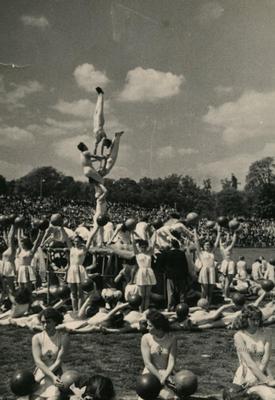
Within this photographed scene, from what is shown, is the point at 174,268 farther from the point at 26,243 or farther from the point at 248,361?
the point at 248,361

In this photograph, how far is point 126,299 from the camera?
1260 cm

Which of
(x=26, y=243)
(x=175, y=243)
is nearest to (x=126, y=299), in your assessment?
(x=175, y=243)

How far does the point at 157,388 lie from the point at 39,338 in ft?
5.26

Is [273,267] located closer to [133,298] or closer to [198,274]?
[198,274]

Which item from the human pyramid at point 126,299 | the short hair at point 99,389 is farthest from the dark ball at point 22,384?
the short hair at point 99,389

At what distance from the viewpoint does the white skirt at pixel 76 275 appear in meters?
12.2

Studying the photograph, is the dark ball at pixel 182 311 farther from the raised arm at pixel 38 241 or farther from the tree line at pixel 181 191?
the tree line at pixel 181 191

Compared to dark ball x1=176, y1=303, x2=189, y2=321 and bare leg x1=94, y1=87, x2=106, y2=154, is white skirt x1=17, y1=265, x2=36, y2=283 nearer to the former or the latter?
dark ball x1=176, y1=303, x2=189, y2=321

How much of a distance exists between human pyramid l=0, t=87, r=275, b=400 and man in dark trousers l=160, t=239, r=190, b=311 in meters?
0.03

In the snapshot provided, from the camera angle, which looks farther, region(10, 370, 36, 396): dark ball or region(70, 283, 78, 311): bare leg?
region(70, 283, 78, 311): bare leg

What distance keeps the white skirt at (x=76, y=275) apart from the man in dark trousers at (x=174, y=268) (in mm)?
2507

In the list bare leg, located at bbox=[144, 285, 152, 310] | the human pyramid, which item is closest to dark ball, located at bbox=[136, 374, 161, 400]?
the human pyramid

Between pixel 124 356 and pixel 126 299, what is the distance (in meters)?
3.51

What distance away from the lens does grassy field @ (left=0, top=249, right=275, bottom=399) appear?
7.55 meters
